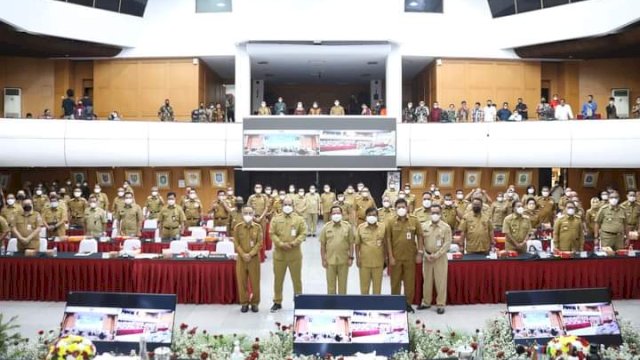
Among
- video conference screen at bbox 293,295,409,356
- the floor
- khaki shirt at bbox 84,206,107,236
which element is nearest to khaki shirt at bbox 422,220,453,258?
the floor

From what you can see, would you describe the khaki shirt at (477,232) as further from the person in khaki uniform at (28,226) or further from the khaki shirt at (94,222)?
the khaki shirt at (94,222)

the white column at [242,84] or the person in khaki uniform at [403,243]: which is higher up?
the white column at [242,84]

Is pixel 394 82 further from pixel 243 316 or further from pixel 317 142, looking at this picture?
pixel 243 316

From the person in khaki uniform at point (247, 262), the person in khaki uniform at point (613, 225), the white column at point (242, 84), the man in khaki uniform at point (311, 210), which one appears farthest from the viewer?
the white column at point (242, 84)

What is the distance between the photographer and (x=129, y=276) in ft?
33.7

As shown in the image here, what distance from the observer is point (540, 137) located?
21.8 m

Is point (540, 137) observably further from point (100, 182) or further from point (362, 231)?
point (100, 182)

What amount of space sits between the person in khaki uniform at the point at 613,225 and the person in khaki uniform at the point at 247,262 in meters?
7.88

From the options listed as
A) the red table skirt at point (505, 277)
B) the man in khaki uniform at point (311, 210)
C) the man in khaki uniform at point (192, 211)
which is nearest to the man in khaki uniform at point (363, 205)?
the man in khaki uniform at point (311, 210)

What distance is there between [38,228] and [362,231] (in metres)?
6.48

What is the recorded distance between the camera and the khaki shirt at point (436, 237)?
9.77 metres

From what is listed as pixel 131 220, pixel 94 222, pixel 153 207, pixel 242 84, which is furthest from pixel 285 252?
pixel 242 84

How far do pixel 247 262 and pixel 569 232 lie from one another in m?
6.16

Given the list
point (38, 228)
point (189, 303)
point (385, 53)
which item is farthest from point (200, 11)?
point (189, 303)
